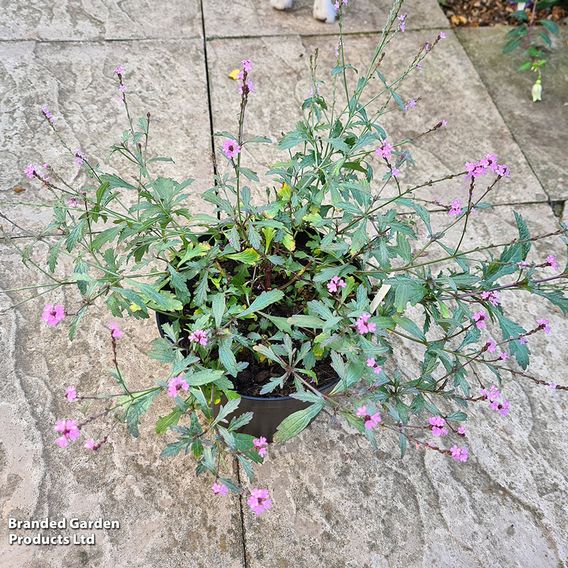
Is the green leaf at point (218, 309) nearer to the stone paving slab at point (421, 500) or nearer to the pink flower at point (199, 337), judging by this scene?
the pink flower at point (199, 337)

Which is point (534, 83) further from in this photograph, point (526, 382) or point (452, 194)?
point (526, 382)

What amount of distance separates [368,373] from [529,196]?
156 cm

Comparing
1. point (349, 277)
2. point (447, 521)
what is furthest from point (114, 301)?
point (447, 521)

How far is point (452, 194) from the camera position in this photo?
2402 mm

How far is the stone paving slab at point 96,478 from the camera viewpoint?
1521 millimetres

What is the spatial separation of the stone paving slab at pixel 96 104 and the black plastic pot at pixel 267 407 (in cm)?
103

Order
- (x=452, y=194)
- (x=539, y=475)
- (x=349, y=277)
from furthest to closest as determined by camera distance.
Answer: (x=452, y=194) → (x=539, y=475) → (x=349, y=277)

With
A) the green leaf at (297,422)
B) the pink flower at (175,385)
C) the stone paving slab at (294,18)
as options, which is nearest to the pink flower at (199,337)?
the pink flower at (175,385)

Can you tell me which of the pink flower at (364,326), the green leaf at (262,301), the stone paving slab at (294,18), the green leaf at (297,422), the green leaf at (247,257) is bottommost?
the green leaf at (297,422)

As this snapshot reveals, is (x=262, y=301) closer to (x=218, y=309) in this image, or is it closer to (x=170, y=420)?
(x=218, y=309)

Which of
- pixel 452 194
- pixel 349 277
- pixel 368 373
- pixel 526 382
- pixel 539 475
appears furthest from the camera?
pixel 452 194

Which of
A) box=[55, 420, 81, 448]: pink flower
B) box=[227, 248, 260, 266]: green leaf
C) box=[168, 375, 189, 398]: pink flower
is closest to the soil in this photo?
box=[227, 248, 260, 266]: green leaf

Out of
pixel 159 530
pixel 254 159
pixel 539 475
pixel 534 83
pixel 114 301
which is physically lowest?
pixel 159 530

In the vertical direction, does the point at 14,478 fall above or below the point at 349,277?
below
